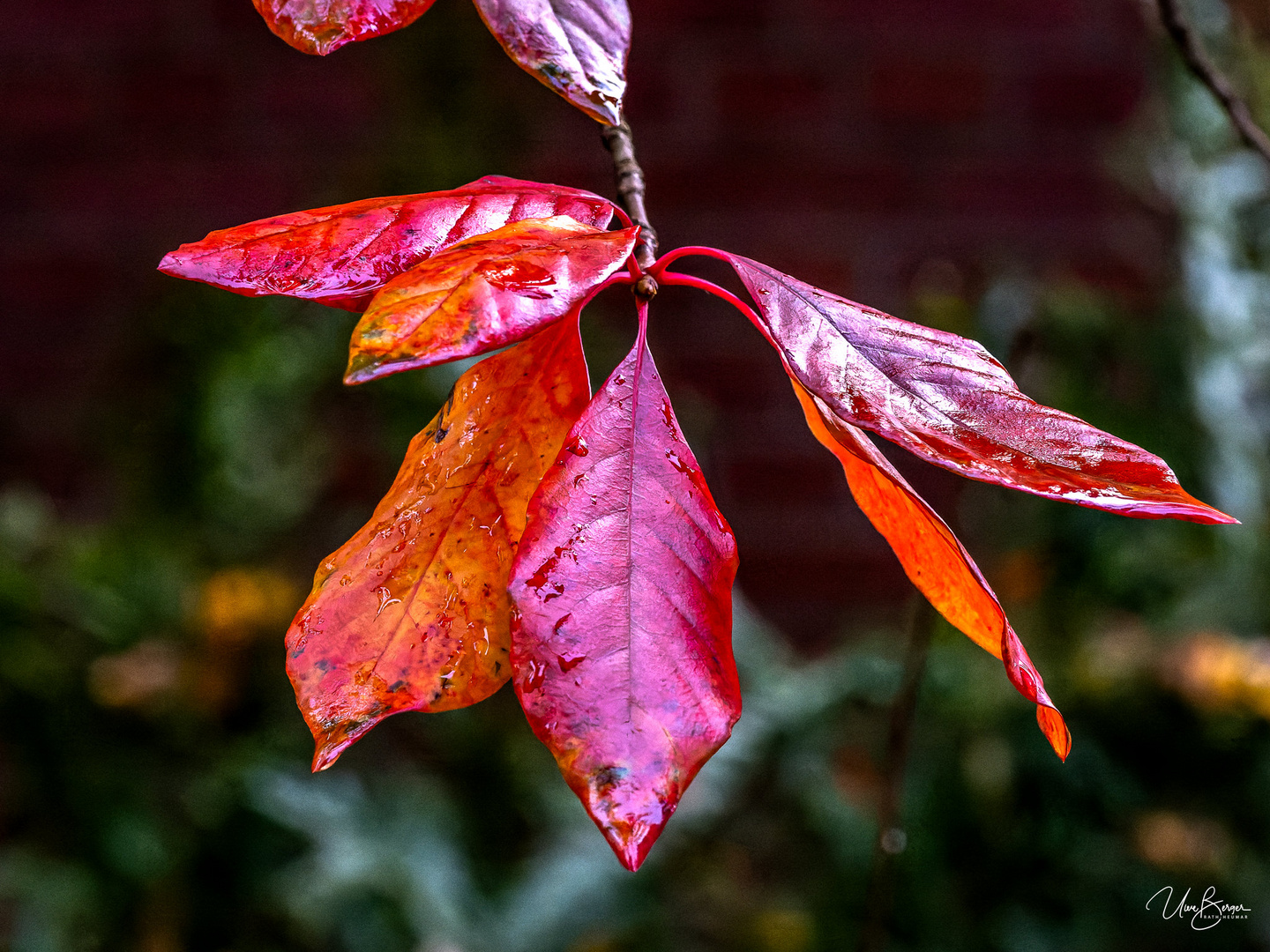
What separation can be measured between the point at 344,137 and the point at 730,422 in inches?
21.2

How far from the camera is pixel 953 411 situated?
0.64 ft

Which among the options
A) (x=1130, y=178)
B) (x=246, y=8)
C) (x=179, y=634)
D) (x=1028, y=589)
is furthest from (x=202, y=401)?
(x=1130, y=178)

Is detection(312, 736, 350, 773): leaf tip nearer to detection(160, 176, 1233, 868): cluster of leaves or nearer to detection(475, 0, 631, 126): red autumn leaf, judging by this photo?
detection(160, 176, 1233, 868): cluster of leaves

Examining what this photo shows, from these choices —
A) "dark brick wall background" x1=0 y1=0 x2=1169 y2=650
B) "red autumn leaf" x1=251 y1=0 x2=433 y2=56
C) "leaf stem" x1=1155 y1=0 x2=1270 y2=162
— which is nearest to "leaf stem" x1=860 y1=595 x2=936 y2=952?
"leaf stem" x1=1155 y1=0 x2=1270 y2=162

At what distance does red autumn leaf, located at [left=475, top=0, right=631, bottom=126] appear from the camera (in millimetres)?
223

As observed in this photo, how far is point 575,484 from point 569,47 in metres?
0.10

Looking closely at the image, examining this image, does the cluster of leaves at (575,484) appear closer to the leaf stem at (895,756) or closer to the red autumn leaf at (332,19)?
the red autumn leaf at (332,19)

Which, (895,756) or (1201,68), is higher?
(1201,68)
